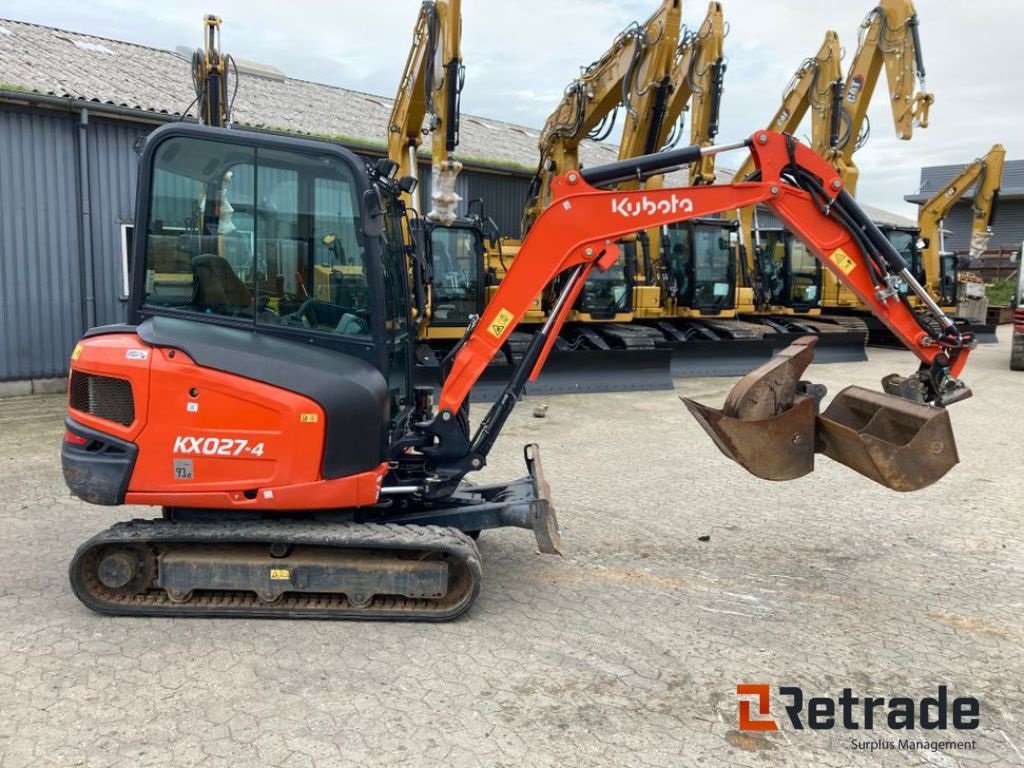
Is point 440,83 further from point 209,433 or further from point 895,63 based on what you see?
point 895,63

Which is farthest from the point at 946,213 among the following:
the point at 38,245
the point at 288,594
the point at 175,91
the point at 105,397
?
the point at 105,397

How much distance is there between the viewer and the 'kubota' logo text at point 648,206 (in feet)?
14.6

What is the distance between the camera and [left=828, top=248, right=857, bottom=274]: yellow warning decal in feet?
14.9

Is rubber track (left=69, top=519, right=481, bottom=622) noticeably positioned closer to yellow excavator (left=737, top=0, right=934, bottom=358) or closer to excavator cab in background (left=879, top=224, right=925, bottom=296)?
yellow excavator (left=737, top=0, right=934, bottom=358)

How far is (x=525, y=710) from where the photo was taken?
10.8ft

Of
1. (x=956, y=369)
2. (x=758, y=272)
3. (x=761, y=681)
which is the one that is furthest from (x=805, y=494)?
(x=758, y=272)

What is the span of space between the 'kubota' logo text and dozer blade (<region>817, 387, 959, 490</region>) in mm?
1416

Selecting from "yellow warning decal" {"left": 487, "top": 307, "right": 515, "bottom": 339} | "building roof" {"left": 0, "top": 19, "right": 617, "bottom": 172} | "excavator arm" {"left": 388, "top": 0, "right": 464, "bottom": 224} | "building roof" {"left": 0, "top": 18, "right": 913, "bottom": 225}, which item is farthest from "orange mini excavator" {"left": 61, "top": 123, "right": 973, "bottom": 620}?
"building roof" {"left": 0, "top": 18, "right": 913, "bottom": 225}

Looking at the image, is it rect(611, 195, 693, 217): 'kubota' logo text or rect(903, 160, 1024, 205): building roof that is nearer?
rect(611, 195, 693, 217): 'kubota' logo text

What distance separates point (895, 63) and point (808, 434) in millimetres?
13728

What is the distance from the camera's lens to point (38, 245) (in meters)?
10.6

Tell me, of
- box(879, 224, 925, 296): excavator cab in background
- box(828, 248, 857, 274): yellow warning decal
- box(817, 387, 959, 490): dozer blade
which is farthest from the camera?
box(879, 224, 925, 296): excavator cab in background

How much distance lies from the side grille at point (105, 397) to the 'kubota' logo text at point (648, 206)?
2.71 m

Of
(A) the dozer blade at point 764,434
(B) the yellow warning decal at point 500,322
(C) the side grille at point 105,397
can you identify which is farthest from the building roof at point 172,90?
(A) the dozer blade at point 764,434
